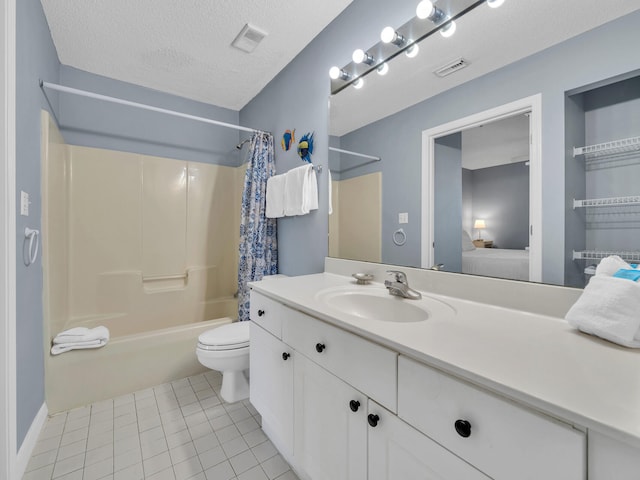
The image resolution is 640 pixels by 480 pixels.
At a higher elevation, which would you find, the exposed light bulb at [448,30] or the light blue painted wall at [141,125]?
the light blue painted wall at [141,125]

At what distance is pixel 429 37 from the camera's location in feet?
4.10

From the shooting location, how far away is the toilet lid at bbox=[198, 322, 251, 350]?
5.66 feet

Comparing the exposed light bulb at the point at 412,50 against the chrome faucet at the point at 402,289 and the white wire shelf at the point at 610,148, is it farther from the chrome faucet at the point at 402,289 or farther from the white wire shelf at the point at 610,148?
the chrome faucet at the point at 402,289

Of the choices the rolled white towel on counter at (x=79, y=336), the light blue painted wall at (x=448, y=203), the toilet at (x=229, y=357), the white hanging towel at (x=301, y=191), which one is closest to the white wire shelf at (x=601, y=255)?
the light blue painted wall at (x=448, y=203)

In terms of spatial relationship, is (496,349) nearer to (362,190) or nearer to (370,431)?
(370,431)

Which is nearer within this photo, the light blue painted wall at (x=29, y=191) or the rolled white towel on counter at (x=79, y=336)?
the light blue painted wall at (x=29, y=191)

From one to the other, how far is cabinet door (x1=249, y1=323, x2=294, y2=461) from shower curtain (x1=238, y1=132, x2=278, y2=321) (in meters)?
0.83

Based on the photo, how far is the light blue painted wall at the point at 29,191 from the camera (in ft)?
4.23

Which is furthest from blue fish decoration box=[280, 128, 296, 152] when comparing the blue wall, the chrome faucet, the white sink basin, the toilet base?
the toilet base

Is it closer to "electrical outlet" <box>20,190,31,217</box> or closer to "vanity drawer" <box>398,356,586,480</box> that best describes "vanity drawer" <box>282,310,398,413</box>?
"vanity drawer" <box>398,356,586,480</box>

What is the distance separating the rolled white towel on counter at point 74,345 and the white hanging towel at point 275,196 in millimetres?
1386

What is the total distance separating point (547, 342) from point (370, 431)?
1.70 ft

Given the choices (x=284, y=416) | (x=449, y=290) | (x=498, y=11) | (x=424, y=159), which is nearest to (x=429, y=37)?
(x=498, y=11)

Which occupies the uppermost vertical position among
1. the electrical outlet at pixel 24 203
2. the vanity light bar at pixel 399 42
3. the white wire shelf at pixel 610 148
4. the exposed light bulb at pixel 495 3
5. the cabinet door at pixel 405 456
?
the vanity light bar at pixel 399 42
